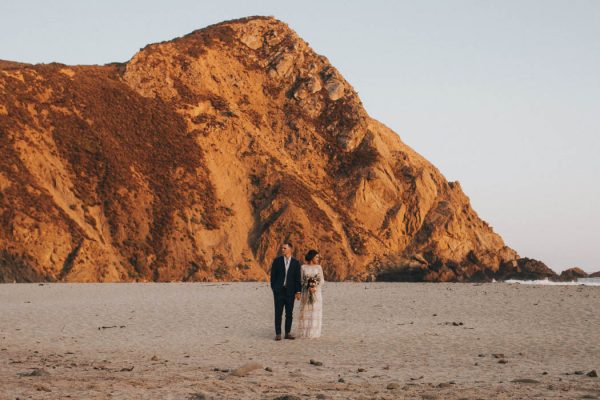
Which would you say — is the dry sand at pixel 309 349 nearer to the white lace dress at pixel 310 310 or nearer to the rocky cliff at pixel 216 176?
the white lace dress at pixel 310 310

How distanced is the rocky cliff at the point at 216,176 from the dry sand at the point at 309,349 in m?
25.0

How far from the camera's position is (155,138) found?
61281 millimetres

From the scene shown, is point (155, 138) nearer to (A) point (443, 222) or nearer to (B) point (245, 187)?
(B) point (245, 187)

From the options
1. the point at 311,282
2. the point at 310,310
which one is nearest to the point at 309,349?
the point at 310,310

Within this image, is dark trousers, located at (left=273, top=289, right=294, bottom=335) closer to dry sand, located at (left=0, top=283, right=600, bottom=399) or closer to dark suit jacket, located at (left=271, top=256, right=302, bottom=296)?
dark suit jacket, located at (left=271, top=256, right=302, bottom=296)

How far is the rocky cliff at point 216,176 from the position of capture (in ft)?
170

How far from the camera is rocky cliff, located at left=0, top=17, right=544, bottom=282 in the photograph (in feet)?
170

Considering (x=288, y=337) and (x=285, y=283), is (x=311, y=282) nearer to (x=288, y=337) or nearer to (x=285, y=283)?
(x=285, y=283)

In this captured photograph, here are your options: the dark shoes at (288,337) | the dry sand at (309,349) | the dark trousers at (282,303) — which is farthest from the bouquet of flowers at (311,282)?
the dry sand at (309,349)

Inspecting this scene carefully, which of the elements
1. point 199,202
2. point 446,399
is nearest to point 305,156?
point 199,202

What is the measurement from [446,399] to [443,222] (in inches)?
2336

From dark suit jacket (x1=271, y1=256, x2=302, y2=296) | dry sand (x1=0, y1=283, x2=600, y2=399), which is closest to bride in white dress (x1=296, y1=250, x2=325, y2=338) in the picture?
dark suit jacket (x1=271, y1=256, x2=302, y2=296)

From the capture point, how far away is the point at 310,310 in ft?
56.4

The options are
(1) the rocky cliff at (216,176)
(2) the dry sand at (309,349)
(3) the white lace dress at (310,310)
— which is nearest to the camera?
(2) the dry sand at (309,349)
